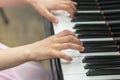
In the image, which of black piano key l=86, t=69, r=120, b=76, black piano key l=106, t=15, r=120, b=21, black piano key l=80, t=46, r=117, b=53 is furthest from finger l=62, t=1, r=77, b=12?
black piano key l=86, t=69, r=120, b=76

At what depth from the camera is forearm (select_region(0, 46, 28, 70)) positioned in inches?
36.5

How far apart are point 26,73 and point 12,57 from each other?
21 centimetres

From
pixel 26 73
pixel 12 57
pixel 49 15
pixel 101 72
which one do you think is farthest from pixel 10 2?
pixel 101 72

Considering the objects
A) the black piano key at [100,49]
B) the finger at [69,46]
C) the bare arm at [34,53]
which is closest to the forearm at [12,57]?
the bare arm at [34,53]

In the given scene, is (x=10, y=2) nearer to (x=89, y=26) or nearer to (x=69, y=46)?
(x=89, y=26)

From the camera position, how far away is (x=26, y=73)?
1131mm

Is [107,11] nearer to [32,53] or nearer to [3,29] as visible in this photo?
[32,53]

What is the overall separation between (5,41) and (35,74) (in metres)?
1.46

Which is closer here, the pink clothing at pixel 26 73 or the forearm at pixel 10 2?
the pink clothing at pixel 26 73

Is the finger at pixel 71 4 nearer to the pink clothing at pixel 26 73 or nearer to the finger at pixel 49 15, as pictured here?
the finger at pixel 49 15

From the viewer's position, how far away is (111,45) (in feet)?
3.59

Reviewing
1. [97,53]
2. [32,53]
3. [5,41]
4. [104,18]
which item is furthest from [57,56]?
[5,41]

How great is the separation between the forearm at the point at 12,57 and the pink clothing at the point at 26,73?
17 centimetres

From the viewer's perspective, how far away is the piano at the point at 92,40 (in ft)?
3.18
